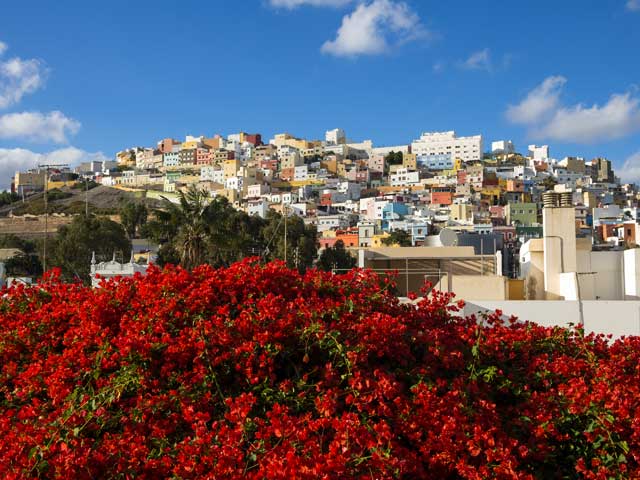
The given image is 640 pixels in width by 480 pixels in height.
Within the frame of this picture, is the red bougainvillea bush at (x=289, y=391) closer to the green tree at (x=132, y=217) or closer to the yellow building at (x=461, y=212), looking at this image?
the green tree at (x=132, y=217)

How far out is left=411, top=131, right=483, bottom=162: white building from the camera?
15175 centimetres

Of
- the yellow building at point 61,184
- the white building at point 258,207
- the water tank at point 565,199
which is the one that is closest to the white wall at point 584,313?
the water tank at point 565,199

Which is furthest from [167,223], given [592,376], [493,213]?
[493,213]

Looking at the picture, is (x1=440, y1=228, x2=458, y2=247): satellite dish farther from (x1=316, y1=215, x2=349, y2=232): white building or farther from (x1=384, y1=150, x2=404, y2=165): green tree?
(x1=384, y1=150, x2=404, y2=165): green tree

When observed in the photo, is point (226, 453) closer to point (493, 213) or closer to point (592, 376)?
point (592, 376)

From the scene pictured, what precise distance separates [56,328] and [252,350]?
2001 mm

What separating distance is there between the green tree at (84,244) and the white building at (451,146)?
10907 cm

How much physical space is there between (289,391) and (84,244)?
149 ft

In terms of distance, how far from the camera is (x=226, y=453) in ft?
13.5

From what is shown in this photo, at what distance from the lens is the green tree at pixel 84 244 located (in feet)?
150

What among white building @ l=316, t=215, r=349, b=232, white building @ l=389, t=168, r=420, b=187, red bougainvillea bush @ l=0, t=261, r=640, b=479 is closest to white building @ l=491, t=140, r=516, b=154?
white building @ l=389, t=168, r=420, b=187

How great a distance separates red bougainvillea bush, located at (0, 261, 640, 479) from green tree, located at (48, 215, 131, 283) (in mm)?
39632

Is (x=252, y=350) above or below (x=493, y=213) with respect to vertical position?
below

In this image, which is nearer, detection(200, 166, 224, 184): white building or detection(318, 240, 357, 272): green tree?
detection(318, 240, 357, 272): green tree
